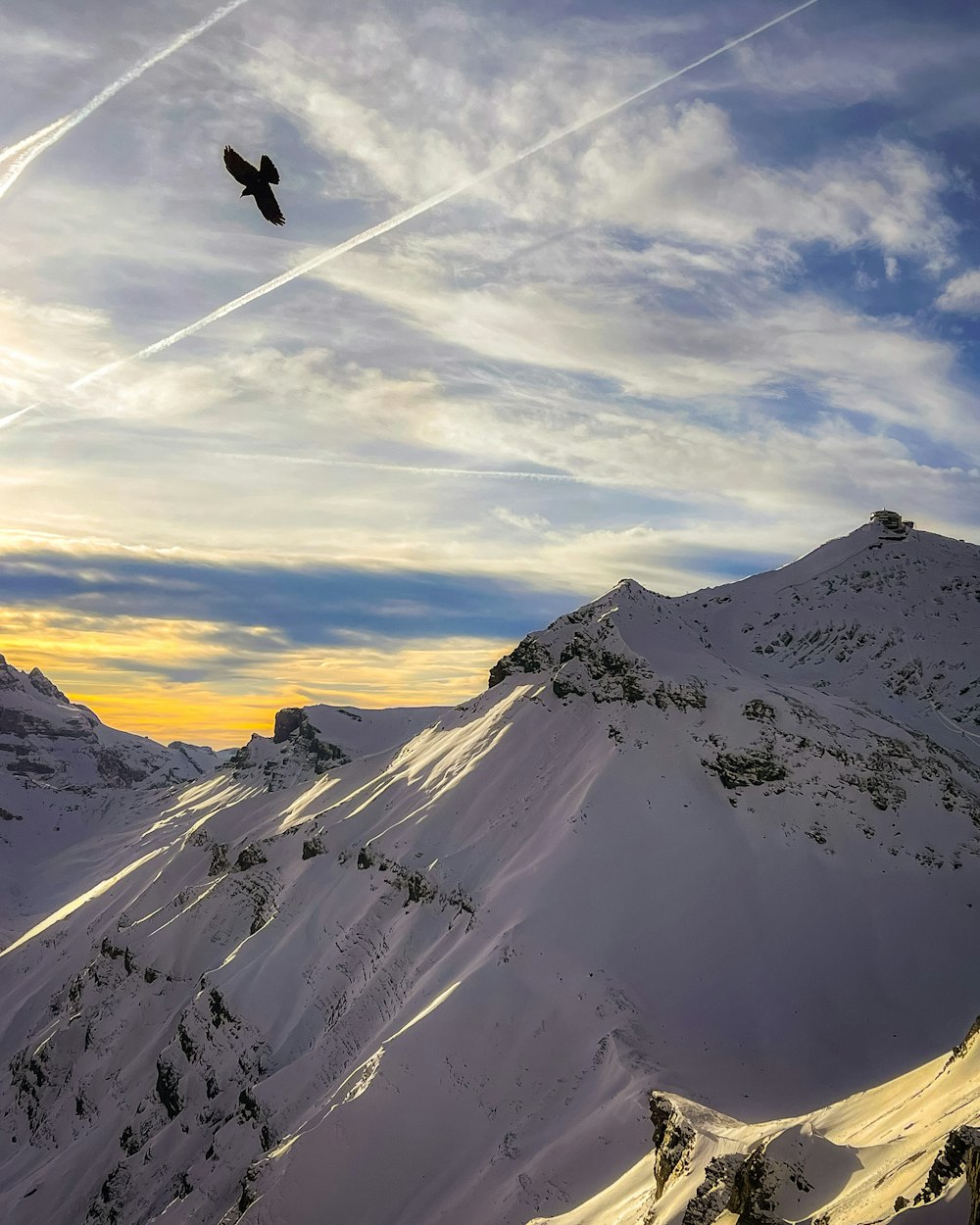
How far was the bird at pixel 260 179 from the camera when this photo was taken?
625 inches

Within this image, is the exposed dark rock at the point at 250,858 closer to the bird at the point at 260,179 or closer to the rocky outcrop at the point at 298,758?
the bird at the point at 260,179

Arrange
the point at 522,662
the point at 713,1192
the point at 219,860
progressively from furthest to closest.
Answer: the point at 219,860 < the point at 522,662 < the point at 713,1192

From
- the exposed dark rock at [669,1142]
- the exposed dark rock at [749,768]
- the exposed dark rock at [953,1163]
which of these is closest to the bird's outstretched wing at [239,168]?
the exposed dark rock at [953,1163]

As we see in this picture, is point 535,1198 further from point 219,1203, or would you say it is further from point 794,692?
point 794,692

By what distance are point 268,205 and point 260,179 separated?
460mm

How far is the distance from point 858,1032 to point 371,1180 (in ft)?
72.5

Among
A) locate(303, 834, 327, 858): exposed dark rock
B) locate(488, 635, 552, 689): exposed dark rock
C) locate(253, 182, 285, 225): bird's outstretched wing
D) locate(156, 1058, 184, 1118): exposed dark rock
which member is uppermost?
locate(253, 182, 285, 225): bird's outstretched wing

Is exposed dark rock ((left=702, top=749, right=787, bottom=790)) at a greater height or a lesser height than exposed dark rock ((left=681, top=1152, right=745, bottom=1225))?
greater

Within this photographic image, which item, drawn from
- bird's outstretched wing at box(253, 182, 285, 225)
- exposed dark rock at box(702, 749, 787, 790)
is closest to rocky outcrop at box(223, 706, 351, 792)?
exposed dark rock at box(702, 749, 787, 790)

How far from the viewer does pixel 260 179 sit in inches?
632

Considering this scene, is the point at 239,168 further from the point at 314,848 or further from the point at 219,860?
the point at 219,860

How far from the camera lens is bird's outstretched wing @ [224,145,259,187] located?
1584 cm

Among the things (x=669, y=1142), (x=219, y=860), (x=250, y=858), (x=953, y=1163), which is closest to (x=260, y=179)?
(x=953, y=1163)

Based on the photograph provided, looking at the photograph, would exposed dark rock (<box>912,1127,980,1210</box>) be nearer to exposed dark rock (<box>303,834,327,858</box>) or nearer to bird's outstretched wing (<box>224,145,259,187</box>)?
bird's outstretched wing (<box>224,145,259,187</box>)
